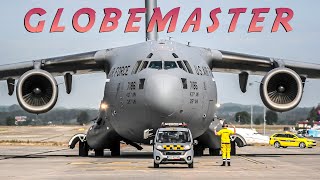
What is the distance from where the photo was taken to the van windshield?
26.1 meters

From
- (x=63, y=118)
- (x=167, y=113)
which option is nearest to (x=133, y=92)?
(x=167, y=113)

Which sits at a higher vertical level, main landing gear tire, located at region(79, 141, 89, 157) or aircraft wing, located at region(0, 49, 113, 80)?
aircraft wing, located at region(0, 49, 113, 80)

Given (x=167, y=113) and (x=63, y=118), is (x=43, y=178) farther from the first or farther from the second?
(x=63, y=118)

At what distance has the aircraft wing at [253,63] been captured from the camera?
33.0 m

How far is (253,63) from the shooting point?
33562mm

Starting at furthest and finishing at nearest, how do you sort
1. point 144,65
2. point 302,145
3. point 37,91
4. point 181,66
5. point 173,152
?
1. point 302,145
2. point 37,91
3. point 181,66
4. point 144,65
5. point 173,152

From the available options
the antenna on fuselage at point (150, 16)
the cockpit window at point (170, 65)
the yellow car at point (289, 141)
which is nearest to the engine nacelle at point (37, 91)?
the cockpit window at point (170, 65)

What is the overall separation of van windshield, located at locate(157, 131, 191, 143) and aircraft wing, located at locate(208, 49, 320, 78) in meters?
6.88

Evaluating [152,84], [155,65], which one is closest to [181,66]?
[155,65]

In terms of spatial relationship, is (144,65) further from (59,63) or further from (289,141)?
(289,141)

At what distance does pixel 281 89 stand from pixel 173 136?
735 centimetres

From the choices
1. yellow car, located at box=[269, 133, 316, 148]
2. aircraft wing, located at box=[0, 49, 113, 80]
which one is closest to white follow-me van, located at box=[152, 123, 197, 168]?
aircraft wing, located at box=[0, 49, 113, 80]

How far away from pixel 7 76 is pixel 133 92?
821 cm

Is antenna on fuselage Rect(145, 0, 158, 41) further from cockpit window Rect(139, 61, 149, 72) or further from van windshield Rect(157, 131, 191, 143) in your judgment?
van windshield Rect(157, 131, 191, 143)
